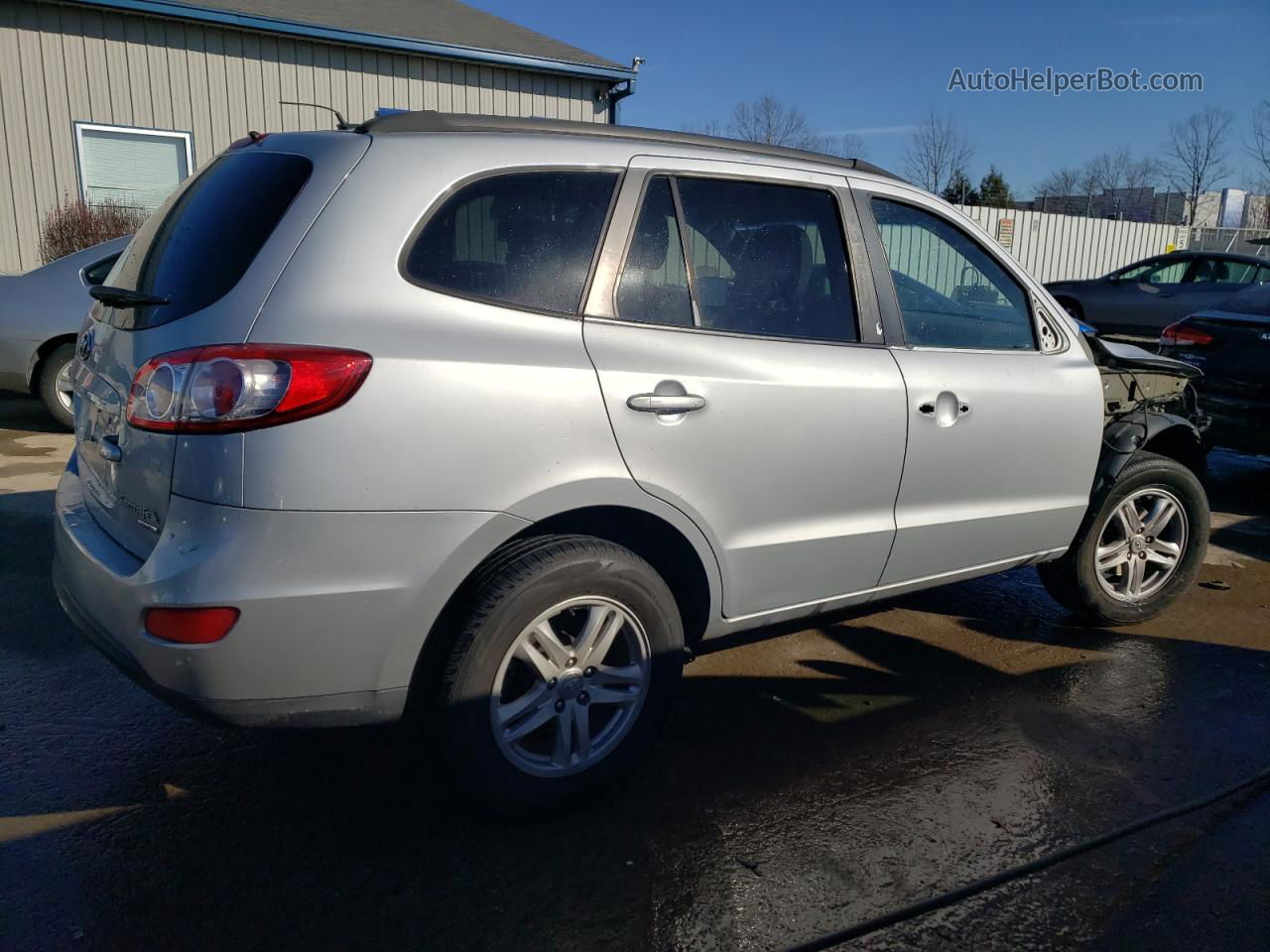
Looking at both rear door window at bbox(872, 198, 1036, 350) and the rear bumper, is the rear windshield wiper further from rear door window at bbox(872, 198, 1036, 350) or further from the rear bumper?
rear door window at bbox(872, 198, 1036, 350)

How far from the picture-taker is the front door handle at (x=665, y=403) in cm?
282

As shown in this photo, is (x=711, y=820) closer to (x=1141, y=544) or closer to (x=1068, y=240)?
(x=1141, y=544)

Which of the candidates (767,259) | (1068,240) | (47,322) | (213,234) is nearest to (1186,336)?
(767,259)

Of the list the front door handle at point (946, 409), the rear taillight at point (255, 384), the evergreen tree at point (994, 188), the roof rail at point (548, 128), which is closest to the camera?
the rear taillight at point (255, 384)

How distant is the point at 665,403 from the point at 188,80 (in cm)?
1156

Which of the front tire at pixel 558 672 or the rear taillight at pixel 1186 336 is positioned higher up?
the rear taillight at pixel 1186 336

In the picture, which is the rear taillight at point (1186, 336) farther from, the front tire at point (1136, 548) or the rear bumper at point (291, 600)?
the rear bumper at point (291, 600)

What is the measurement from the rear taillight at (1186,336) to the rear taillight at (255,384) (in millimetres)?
6660

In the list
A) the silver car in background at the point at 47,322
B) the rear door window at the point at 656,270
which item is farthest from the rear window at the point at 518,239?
the silver car in background at the point at 47,322

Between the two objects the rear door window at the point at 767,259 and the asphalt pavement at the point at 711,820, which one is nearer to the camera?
the asphalt pavement at the point at 711,820

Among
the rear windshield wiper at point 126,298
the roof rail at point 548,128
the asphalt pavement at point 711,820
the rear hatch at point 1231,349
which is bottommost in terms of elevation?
the asphalt pavement at point 711,820

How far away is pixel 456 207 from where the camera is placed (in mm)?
2703

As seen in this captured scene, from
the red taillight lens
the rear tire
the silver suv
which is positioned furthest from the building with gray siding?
the red taillight lens

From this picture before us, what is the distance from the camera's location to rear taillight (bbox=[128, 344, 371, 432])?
2359mm
